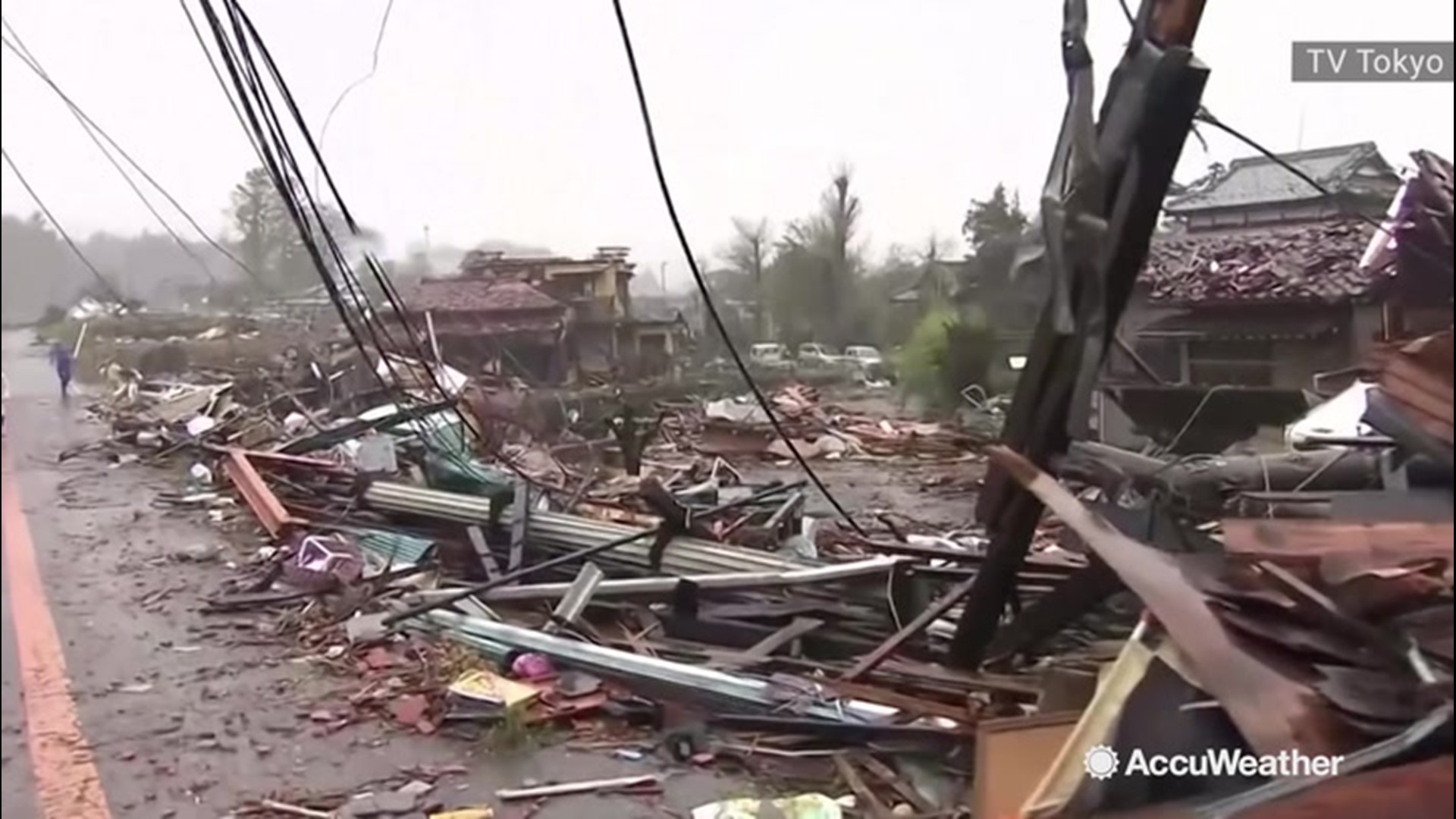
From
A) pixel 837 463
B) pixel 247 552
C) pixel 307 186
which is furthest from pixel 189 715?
pixel 837 463

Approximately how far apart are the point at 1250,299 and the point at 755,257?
64cm

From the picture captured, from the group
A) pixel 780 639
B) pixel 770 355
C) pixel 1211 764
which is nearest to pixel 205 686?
pixel 780 639

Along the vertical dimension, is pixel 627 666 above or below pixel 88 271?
below

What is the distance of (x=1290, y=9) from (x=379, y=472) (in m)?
1.38

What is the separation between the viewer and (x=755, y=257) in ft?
5.00

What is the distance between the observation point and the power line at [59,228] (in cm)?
131

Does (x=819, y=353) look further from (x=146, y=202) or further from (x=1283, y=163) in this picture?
(x=146, y=202)

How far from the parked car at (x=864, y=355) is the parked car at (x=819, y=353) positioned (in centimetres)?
1

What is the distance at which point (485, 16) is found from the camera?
58.4 inches

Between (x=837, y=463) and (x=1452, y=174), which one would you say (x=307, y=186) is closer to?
(x=837, y=463)

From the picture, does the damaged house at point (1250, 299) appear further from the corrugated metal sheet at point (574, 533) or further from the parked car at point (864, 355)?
the corrugated metal sheet at point (574, 533)

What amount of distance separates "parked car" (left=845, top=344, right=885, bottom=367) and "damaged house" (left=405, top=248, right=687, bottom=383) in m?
0.23

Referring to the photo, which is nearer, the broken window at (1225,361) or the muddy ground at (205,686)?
the broken window at (1225,361)

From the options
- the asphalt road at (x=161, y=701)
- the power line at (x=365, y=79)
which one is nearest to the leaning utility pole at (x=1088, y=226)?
the asphalt road at (x=161, y=701)
